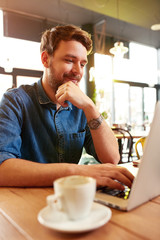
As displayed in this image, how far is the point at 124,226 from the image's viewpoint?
0.49 meters

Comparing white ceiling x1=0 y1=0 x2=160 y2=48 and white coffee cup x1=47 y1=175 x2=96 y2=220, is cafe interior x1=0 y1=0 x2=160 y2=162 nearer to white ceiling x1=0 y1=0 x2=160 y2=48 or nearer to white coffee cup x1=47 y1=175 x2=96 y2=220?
white ceiling x1=0 y1=0 x2=160 y2=48

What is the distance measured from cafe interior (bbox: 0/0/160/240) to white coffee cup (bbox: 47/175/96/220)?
1.1 inches

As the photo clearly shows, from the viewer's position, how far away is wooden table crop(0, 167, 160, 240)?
452mm

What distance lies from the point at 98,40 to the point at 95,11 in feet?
4.28

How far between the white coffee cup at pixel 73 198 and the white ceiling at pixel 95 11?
17.5 ft

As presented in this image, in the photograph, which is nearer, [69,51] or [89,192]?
[89,192]

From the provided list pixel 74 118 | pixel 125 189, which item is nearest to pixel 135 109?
pixel 74 118

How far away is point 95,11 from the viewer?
5.41 m

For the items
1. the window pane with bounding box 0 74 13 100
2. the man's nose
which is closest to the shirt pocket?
the man's nose

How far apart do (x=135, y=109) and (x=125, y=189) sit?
8.15m

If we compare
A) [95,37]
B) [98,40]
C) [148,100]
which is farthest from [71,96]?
[148,100]

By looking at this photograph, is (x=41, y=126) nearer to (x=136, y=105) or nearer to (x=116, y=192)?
(x=116, y=192)

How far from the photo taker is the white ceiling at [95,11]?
198 inches

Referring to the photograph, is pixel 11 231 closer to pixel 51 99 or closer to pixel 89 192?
pixel 89 192
